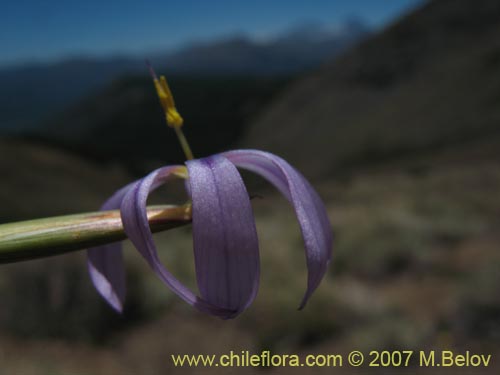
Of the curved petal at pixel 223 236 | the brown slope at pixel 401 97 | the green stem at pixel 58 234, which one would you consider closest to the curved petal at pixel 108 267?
the green stem at pixel 58 234

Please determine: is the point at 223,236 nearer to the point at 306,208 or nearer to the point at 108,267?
the point at 306,208

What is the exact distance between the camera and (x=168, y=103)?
1.74 meters

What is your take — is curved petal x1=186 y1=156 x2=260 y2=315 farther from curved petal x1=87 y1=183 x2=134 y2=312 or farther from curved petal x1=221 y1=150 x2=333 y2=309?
curved petal x1=87 y1=183 x2=134 y2=312

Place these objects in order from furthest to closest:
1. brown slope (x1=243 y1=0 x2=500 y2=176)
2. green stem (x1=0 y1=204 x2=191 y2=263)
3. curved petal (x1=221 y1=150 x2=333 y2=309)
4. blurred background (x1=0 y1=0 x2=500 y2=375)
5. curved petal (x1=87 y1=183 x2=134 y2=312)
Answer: brown slope (x1=243 y1=0 x2=500 y2=176) < blurred background (x1=0 y1=0 x2=500 y2=375) < curved petal (x1=87 y1=183 x2=134 y2=312) < curved petal (x1=221 y1=150 x2=333 y2=309) < green stem (x1=0 y1=204 x2=191 y2=263)

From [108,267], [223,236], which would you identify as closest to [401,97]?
[108,267]

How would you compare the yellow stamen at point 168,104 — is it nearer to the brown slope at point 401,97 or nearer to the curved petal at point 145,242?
the curved petal at point 145,242

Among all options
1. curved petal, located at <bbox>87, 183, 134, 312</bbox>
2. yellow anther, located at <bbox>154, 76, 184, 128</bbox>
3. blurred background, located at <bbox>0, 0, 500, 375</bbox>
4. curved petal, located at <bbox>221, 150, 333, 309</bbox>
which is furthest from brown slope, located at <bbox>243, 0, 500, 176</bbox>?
curved petal, located at <bbox>87, 183, 134, 312</bbox>

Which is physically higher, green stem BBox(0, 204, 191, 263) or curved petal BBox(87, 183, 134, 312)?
green stem BBox(0, 204, 191, 263)

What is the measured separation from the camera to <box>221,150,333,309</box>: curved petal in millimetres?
1043

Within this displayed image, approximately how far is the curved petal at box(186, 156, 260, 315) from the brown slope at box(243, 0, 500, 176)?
33.2 metres

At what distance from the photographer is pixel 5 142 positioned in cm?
3491

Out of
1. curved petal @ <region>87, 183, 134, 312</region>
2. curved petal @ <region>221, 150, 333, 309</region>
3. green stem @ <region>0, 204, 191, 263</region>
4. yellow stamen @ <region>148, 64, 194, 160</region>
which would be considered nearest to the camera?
green stem @ <region>0, 204, 191, 263</region>

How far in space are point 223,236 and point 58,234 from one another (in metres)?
0.32

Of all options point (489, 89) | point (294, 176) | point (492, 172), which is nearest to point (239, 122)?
point (489, 89)
